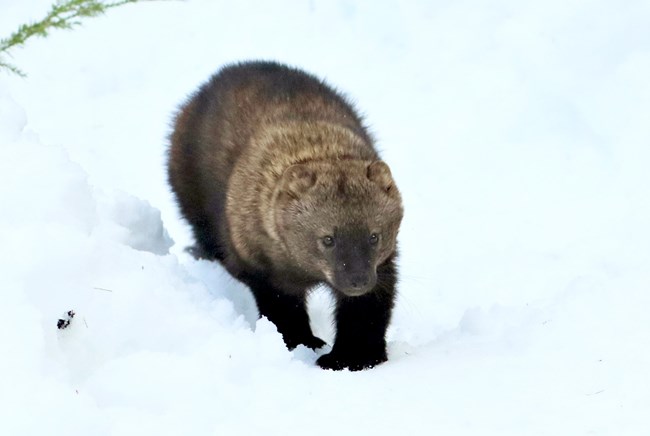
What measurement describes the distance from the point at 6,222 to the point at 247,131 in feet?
6.98

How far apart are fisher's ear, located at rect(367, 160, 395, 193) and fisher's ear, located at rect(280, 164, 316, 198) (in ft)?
1.00

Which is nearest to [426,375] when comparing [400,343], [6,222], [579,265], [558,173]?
[400,343]

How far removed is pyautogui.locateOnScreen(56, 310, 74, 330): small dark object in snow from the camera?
4598 mm

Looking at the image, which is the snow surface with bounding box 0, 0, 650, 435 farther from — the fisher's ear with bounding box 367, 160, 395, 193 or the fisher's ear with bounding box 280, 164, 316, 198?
the fisher's ear with bounding box 367, 160, 395, 193

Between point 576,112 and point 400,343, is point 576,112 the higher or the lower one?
the higher one

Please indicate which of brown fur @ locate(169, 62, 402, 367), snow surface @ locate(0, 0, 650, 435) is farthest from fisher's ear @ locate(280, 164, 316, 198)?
snow surface @ locate(0, 0, 650, 435)

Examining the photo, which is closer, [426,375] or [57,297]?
[57,297]

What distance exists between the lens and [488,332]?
5965 mm

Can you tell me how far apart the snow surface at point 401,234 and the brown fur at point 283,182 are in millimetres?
388

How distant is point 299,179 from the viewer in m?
5.95

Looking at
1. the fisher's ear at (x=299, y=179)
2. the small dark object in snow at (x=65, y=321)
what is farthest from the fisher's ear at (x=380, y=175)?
the small dark object in snow at (x=65, y=321)

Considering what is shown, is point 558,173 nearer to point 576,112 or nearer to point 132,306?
point 576,112

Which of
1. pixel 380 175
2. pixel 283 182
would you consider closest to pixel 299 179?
pixel 283 182

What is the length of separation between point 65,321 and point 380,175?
2003mm
